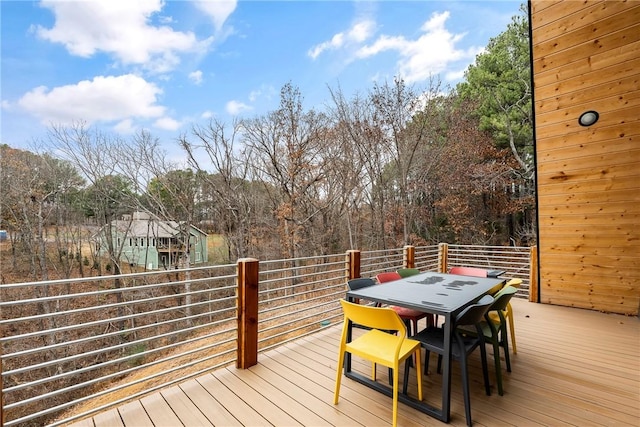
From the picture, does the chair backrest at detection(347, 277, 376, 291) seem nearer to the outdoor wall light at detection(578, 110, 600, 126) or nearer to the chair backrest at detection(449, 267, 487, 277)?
the chair backrest at detection(449, 267, 487, 277)

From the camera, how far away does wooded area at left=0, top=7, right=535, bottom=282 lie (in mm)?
8055

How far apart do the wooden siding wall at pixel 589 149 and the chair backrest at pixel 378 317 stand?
352cm

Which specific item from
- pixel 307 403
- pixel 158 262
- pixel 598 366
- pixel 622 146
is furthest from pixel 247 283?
pixel 158 262

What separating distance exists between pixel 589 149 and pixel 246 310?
4.35 metres

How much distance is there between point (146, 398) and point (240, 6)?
5.29m

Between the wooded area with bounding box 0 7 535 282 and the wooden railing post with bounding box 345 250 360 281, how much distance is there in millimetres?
5306

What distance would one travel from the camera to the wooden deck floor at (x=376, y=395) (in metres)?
1.91

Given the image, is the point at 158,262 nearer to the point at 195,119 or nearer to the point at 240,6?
the point at 195,119

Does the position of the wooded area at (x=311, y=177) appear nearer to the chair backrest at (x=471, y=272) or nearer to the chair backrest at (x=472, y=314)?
the chair backrest at (x=471, y=272)

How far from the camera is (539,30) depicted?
3.43 m

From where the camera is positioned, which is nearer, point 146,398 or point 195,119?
point 146,398

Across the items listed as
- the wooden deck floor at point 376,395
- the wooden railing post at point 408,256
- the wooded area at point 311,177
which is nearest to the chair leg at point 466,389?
the wooden deck floor at point 376,395

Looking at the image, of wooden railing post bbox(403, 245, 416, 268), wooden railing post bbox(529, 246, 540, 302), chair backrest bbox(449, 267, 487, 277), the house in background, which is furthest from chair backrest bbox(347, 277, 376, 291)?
the house in background

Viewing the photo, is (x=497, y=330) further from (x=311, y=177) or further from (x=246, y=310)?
(x=311, y=177)
